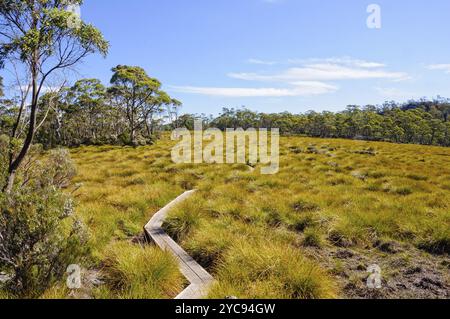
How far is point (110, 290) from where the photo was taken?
596cm

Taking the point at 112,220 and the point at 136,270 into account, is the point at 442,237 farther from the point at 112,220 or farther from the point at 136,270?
the point at 112,220

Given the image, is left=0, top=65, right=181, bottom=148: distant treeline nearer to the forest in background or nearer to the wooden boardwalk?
the forest in background

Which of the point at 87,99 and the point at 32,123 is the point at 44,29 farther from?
the point at 87,99

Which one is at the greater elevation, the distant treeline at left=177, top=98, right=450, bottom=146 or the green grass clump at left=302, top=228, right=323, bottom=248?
the distant treeline at left=177, top=98, right=450, bottom=146

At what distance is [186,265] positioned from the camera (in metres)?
6.83

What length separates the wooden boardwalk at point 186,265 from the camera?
5.61m

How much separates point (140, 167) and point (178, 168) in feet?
9.06

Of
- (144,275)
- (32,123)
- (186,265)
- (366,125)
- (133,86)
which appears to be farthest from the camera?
(366,125)

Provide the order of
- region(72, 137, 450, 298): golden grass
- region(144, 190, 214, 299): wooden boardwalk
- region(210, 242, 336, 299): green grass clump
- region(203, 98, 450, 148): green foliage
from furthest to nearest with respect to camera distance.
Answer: region(203, 98, 450, 148): green foliage, region(72, 137, 450, 298): golden grass, region(144, 190, 214, 299): wooden boardwalk, region(210, 242, 336, 299): green grass clump

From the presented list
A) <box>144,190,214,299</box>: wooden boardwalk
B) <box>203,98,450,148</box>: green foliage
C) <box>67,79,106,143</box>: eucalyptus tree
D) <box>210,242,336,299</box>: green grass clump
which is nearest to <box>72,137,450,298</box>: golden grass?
<box>210,242,336,299</box>: green grass clump

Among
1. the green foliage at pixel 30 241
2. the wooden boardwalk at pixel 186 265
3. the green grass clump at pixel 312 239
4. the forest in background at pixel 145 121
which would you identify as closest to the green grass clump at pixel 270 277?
the wooden boardwalk at pixel 186 265

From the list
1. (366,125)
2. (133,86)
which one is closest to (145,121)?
(133,86)

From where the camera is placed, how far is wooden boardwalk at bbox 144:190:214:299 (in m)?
5.61
